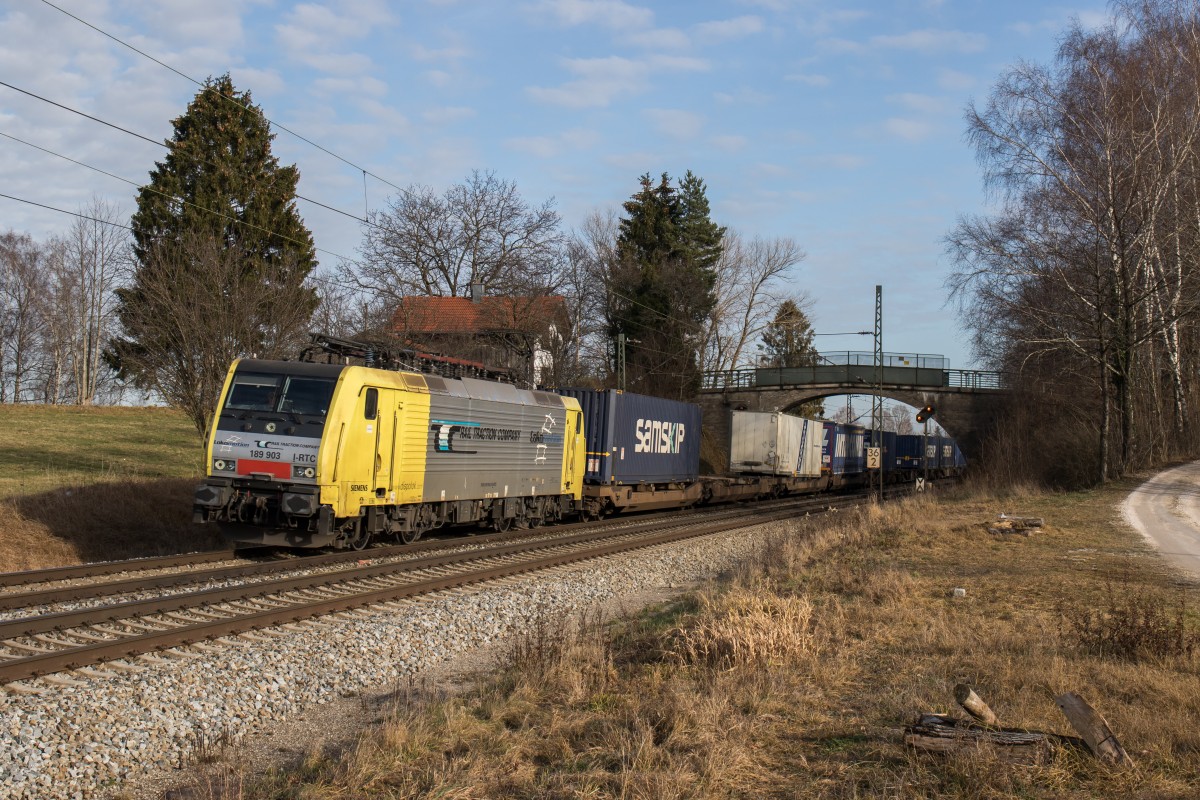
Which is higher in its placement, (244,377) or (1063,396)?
(1063,396)

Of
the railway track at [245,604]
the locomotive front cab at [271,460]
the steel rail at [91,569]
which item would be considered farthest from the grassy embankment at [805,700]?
the steel rail at [91,569]

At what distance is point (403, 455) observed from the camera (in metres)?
14.6

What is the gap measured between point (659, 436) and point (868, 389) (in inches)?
1157

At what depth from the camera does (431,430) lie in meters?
15.4

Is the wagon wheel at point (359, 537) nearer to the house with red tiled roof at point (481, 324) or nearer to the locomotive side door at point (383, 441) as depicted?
the locomotive side door at point (383, 441)

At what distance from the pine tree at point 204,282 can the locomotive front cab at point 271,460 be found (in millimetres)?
5844

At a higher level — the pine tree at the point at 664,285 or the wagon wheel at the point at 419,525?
the pine tree at the point at 664,285

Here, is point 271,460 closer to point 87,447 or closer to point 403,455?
point 403,455

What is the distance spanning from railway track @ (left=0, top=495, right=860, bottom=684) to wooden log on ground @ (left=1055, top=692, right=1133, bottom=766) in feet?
23.1

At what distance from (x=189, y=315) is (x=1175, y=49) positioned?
27.4m

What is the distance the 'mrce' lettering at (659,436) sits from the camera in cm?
2445

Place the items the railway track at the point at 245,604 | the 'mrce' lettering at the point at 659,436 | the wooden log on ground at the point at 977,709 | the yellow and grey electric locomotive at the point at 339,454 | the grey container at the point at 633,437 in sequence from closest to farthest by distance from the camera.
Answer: the wooden log on ground at the point at 977,709, the railway track at the point at 245,604, the yellow and grey electric locomotive at the point at 339,454, the grey container at the point at 633,437, the 'mrce' lettering at the point at 659,436

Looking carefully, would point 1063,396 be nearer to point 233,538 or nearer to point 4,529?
point 233,538

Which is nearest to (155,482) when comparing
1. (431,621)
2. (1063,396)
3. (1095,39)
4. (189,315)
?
(189,315)
